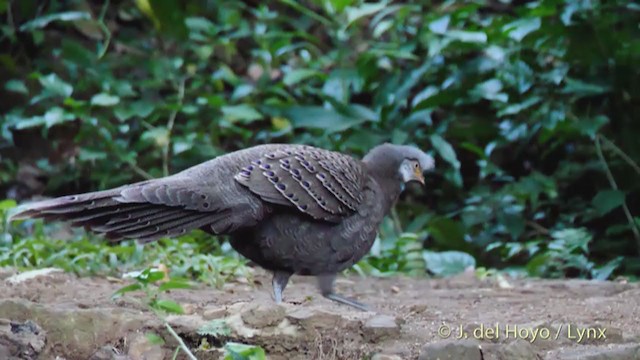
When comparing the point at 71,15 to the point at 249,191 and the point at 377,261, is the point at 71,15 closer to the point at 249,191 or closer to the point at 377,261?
the point at 377,261

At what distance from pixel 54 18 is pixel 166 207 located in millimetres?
5050

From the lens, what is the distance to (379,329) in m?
3.08

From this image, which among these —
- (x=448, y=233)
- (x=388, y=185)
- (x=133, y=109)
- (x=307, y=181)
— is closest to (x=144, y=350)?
(x=307, y=181)

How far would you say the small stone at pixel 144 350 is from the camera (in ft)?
9.34

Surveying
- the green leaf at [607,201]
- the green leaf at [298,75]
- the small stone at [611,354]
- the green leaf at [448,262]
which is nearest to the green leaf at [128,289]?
the small stone at [611,354]

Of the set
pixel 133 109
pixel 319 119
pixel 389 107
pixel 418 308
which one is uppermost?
pixel 418 308

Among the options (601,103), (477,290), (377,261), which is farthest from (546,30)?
(477,290)

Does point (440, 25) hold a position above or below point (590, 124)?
above

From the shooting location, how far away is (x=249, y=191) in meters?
Answer: 3.87

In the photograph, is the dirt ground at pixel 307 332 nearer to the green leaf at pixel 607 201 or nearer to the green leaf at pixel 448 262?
the green leaf at pixel 448 262

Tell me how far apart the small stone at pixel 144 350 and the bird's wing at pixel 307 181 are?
110 centimetres

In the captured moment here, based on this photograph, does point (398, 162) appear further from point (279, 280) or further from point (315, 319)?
point (315, 319)

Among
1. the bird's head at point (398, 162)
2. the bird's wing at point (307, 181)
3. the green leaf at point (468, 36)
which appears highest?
the bird's wing at point (307, 181)

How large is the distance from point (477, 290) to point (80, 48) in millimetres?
4479
